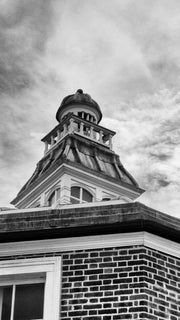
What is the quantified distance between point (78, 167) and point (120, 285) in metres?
28.6

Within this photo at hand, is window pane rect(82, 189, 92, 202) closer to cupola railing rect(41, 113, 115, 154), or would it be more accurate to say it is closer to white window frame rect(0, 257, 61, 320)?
cupola railing rect(41, 113, 115, 154)

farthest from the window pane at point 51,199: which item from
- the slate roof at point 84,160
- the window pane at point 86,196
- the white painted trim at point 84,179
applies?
the window pane at point 86,196

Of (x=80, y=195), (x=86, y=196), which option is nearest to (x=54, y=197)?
(x=80, y=195)

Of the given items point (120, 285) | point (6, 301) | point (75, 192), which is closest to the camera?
point (120, 285)

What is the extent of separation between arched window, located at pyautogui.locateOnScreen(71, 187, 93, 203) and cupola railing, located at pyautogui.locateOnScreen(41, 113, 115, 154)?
4.55 metres

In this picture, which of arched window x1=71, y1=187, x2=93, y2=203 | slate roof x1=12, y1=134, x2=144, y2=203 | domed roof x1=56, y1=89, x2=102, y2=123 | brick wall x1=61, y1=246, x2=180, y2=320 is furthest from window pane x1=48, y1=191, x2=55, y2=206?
brick wall x1=61, y1=246, x2=180, y2=320

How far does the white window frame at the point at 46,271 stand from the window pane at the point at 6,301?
164mm

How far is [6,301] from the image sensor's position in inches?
441

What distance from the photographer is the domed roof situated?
152 feet

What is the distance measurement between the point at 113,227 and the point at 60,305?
161cm

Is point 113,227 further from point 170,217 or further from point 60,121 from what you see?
point 60,121

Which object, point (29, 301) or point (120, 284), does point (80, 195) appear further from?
point (120, 284)

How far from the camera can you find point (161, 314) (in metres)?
10.6

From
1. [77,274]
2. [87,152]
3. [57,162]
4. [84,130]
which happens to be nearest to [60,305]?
[77,274]
